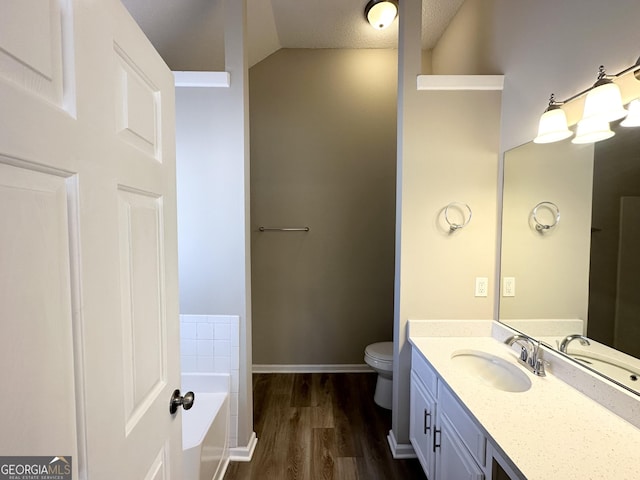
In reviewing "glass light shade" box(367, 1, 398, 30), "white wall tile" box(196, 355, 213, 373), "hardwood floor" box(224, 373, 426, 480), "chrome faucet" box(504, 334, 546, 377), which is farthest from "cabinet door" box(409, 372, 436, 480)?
"glass light shade" box(367, 1, 398, 30)

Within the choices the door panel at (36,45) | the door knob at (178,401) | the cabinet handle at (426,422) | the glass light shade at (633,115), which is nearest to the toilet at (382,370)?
the cabinet handle at (426,422)

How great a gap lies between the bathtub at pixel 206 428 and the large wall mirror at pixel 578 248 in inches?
67.2

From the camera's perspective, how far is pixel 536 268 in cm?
153

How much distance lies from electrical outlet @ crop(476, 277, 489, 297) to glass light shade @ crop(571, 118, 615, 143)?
34.2 inches

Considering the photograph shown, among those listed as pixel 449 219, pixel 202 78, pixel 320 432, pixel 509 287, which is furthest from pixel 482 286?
pixel 202 78

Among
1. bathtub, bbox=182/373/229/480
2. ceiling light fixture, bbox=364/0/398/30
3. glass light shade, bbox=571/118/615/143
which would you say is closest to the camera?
glass light shade, bbox=571/118/615/143

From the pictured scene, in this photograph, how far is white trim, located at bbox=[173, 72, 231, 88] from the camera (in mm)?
1779

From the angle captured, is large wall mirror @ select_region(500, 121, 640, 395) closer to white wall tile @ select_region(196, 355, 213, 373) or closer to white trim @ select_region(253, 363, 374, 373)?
white trim @ select_region(253, 363, 374, 373)

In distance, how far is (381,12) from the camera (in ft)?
7.01

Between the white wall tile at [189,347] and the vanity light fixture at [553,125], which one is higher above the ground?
the vanity light fixture at [553,125]

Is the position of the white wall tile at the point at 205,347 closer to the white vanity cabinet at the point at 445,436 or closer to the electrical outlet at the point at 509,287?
the white vanity cabinet at the point at 445,436

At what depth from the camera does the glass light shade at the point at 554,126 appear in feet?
4.12

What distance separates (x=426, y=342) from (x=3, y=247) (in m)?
→ 1.79

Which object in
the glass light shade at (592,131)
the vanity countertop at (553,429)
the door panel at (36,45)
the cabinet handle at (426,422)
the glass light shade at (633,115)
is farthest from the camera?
the cabinet handle at (426,422)
